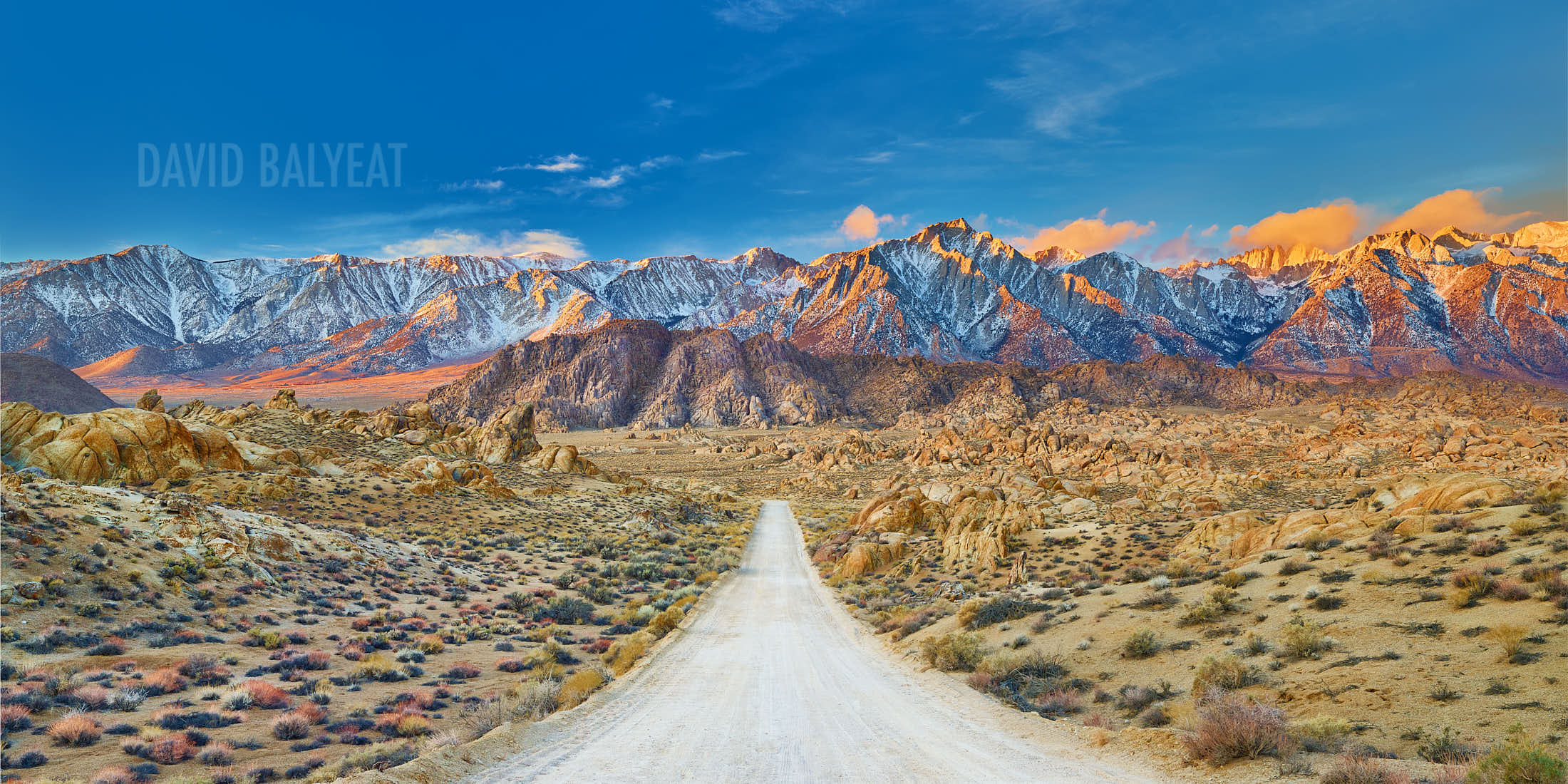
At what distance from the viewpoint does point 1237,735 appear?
8508mm

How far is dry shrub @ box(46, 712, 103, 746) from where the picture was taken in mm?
9531

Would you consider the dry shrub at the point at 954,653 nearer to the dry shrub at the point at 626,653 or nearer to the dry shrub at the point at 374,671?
the dry shrub at the point at 626,653

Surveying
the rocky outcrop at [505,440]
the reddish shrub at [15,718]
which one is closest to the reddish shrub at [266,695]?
the reddish shrub at [15,718]

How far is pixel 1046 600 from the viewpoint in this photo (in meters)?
19.9

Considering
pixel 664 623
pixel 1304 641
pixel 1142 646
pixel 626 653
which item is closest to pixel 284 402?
pixel 664 623

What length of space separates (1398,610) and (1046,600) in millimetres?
8611

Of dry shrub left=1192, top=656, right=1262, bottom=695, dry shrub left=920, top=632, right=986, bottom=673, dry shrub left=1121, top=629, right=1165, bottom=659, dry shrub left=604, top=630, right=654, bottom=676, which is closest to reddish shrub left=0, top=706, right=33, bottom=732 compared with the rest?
dry shrub left=604, top=630, right=654, bottom=676

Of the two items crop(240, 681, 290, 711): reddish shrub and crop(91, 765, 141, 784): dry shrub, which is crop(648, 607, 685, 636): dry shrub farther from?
crop(91, 765, 141, 784): dry shrub

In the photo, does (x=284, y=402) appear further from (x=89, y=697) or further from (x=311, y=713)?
(x=311, y=713)

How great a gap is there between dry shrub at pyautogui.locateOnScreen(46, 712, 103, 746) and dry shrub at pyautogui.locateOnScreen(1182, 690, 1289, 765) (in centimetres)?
1632

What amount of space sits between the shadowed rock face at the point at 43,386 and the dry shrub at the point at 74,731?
18093 centimetres

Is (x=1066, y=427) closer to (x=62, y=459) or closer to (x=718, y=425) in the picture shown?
(x=718, y=425)

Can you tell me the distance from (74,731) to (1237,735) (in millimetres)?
16783

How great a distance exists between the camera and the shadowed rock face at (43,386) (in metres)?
133
